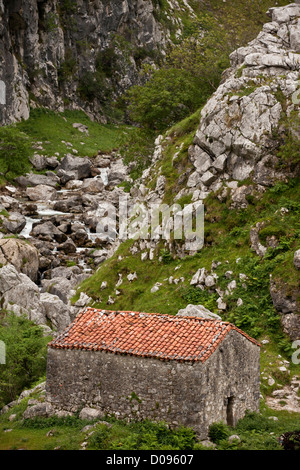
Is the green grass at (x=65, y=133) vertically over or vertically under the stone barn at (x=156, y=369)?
over

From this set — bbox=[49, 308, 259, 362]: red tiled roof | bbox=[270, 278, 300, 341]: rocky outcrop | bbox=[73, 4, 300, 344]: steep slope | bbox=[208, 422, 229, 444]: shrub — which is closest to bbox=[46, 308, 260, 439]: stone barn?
bbox=[49, 308, 259, 362]: red tiled roof

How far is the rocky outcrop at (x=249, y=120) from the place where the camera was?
3525 centimetres

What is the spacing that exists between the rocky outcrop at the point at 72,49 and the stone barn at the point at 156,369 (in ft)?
242

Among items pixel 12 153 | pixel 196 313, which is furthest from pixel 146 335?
pixel 12 153

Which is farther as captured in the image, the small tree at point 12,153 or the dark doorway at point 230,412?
the small tree at point 12,153

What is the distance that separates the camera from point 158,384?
18.9 meters

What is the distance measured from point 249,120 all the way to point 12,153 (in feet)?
162

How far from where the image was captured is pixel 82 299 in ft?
123

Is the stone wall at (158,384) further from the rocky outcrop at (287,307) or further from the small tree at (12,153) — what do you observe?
the small tree at (12,153)

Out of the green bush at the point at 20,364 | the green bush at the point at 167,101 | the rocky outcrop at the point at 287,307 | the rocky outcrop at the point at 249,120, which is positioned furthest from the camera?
the green bush at the point at 167,101

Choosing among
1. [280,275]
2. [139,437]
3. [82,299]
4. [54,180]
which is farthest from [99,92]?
[139,437]

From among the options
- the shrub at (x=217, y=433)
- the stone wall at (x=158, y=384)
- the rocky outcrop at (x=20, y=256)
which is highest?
the rocky outcrop at (x=20, y=256)

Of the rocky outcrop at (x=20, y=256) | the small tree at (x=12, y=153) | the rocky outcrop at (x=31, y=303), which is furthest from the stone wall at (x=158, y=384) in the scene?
the small tree at (x=12, y=153)

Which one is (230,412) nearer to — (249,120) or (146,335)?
(146,335)
